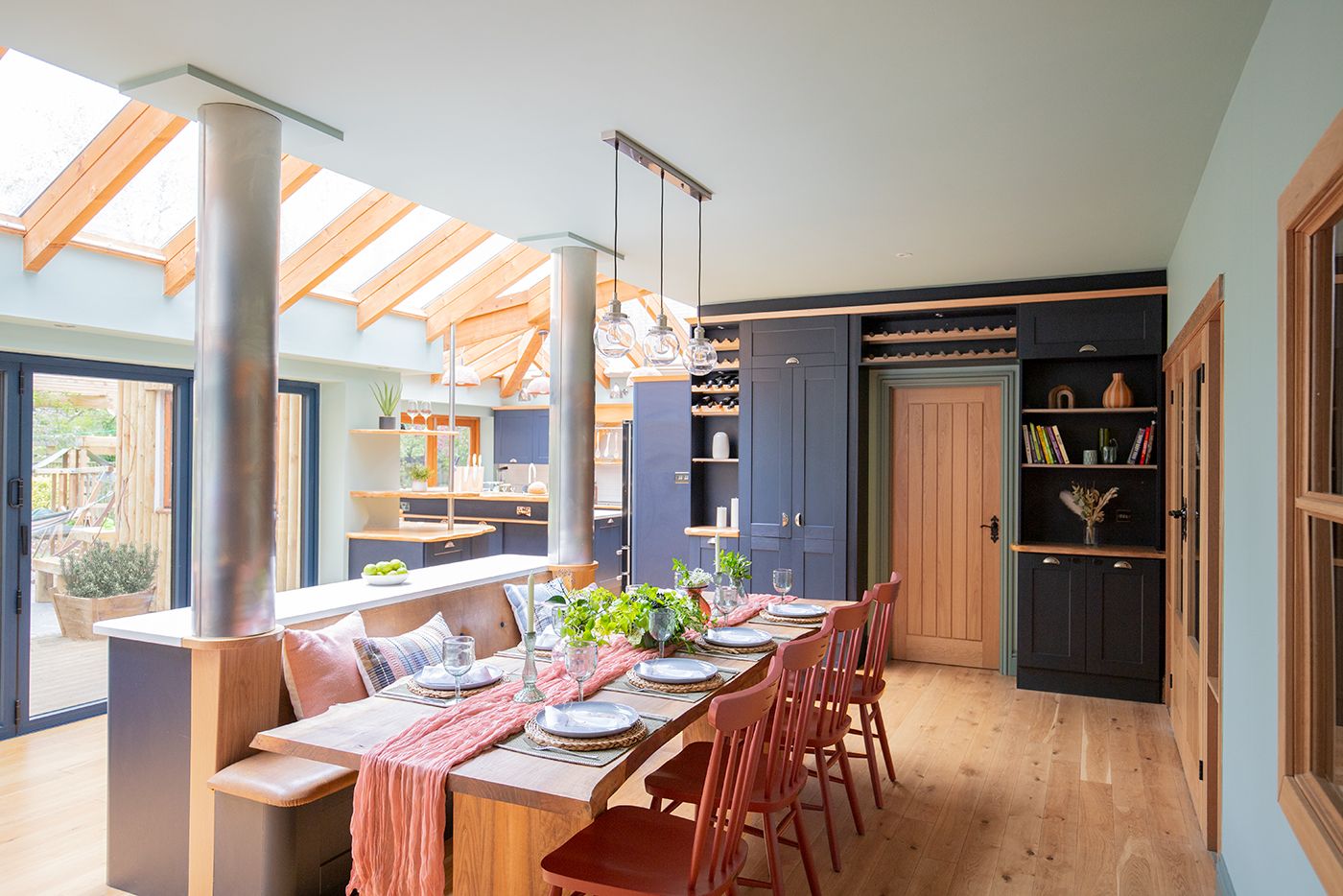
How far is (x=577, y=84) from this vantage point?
2.81m

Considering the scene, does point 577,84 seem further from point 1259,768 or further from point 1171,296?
point 1171,296

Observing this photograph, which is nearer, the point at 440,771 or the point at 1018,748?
the point at 440,771

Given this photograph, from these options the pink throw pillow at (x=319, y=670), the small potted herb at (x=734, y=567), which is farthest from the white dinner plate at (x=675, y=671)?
the pink throw pillow at (x=319, y=670)

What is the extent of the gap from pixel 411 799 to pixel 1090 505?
197 inches

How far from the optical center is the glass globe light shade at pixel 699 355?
12.7 ft

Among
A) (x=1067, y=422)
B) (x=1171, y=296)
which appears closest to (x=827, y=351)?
(x=1067, y=422)

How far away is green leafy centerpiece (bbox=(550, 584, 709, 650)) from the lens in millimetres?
2680

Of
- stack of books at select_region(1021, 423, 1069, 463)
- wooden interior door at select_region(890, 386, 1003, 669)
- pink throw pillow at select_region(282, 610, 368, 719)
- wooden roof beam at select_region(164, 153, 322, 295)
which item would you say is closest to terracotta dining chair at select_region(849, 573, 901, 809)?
pink throw pillow at select_region(282, 610, 368, 719)

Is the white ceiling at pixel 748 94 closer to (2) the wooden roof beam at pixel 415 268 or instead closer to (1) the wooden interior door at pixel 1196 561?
(1) the wooden interior door at pixel 1196 561

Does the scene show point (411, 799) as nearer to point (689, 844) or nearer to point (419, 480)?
point (689, 844)

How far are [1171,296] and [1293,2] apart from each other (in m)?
3.52

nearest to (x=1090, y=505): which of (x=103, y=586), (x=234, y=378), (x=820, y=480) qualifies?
(x=820, y=480)

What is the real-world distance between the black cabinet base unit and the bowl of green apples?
4126 mm

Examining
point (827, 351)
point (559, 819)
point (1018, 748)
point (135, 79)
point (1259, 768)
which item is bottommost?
point (1018, 748)
